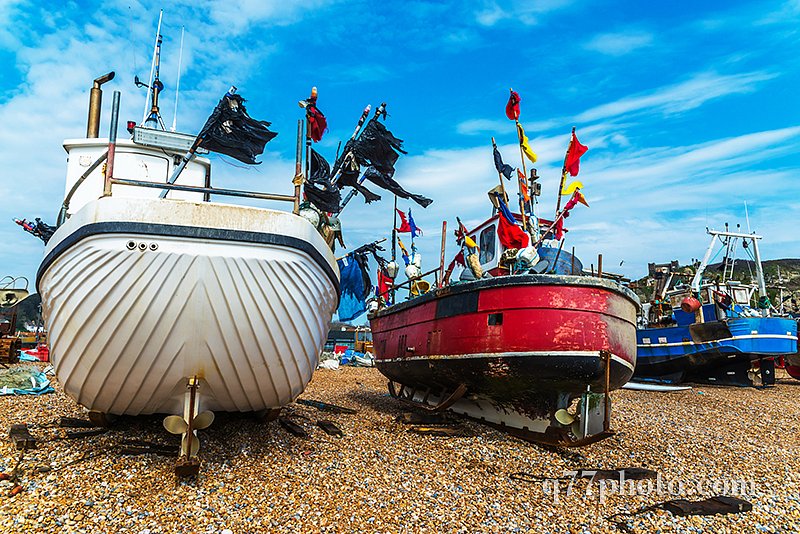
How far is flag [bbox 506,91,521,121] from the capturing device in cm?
970

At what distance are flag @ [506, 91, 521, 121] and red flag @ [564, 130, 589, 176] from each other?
1.16 metres

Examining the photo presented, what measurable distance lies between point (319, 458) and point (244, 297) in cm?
234

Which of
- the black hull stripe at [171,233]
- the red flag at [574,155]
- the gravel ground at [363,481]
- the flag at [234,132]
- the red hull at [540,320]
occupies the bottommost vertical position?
the gravel ground at [363,481]

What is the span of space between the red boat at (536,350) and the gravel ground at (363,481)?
43 centimetres

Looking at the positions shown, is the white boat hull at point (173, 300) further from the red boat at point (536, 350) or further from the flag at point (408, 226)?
the flag at point (408, 226)

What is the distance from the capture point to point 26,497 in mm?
3969

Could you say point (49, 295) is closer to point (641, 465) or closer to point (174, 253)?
→ point (174, 253)

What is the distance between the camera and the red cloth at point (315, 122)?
6.31 m

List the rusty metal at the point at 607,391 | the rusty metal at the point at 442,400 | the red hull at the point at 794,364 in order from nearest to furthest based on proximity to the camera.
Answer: the rusty metal at the point at 607,391, the rusty metal at the point at 442,400, the red hull at the point at 794,364

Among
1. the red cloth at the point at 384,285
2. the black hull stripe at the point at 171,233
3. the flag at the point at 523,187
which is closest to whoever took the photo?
the black hull stripe at the point at 171,233

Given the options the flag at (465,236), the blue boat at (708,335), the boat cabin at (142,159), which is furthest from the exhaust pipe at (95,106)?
the blue boat at (708,335)

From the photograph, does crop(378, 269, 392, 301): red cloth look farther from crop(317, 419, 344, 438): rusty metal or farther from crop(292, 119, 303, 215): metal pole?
crop(292, 119, 303, 215): metal pole

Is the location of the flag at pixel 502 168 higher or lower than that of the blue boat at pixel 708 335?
higher

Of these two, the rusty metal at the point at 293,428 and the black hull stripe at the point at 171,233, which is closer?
the black hull stripe at the point at 171,233
